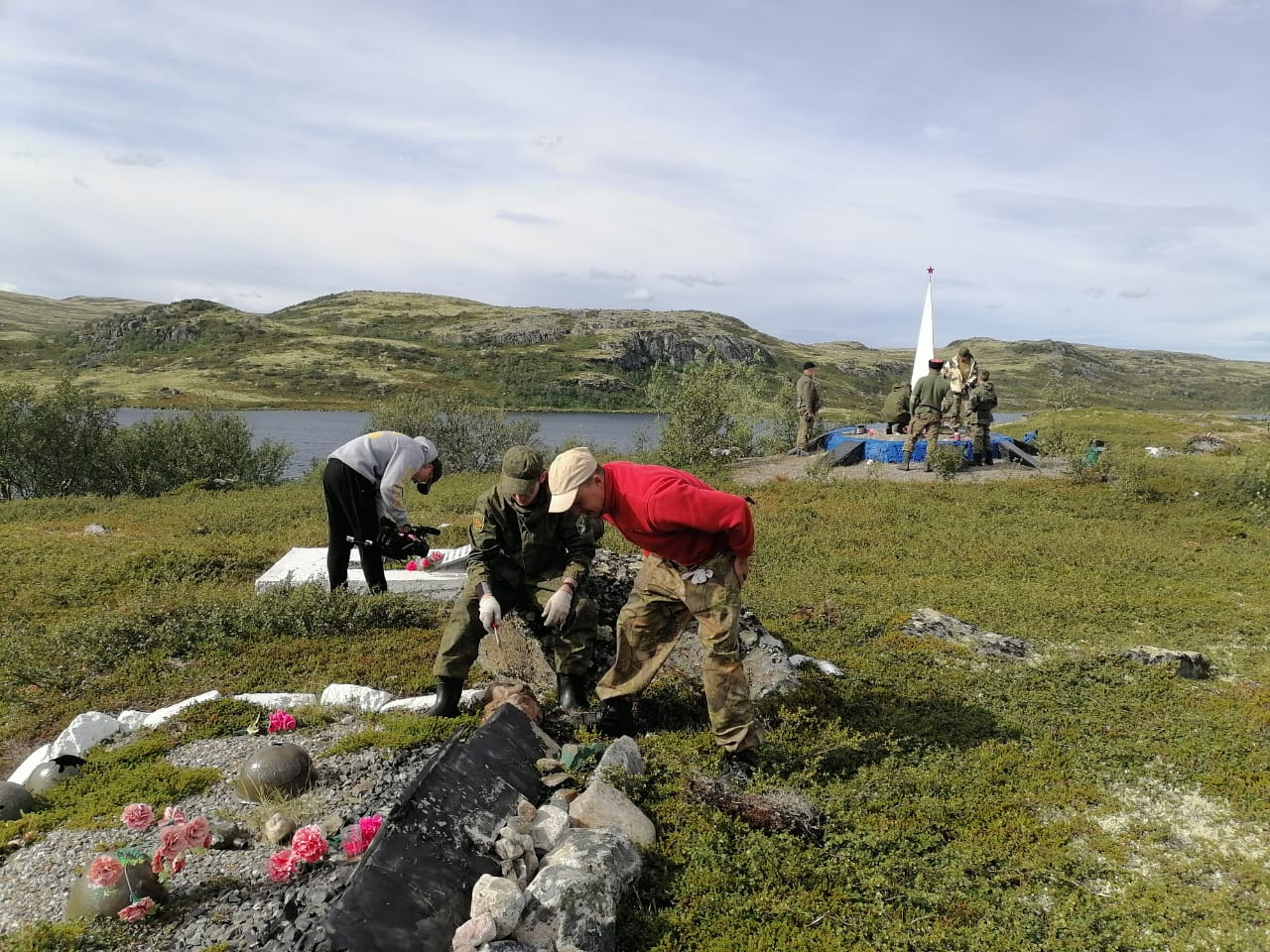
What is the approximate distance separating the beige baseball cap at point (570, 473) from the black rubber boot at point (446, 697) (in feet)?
7.46

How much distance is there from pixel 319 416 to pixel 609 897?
105621 mm

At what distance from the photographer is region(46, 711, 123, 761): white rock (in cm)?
612

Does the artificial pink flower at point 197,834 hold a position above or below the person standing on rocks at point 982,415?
below

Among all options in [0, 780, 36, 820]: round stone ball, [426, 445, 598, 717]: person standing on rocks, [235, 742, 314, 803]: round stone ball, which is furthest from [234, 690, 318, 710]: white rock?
[0, 780, 36, 820]: round stone ball

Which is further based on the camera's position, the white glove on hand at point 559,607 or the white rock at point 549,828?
the white glove on hand at point 559,607

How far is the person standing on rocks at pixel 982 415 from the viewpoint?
73.7ft

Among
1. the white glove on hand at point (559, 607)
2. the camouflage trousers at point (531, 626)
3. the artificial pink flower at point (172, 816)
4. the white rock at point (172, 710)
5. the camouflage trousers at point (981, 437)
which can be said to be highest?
the camouflage trousers at point (981, 437)

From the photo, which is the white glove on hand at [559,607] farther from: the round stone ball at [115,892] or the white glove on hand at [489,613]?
the round stone ball at [115,892]

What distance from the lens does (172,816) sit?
4.84 metres

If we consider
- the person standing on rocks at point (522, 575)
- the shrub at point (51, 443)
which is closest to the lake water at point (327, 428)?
the shrub at point (51, 443)

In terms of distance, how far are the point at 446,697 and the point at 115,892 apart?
275cm

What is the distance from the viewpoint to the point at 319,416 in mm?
100562

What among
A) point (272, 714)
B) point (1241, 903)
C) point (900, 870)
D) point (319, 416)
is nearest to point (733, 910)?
point (900, 870)

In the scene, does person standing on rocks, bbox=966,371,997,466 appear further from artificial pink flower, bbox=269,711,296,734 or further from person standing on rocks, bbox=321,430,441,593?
artificial pink flower, bbox=269,711,296,734
